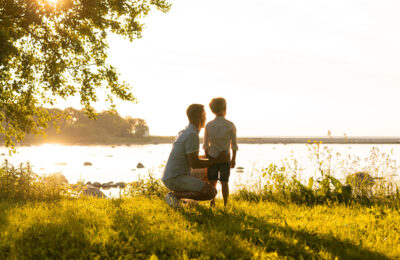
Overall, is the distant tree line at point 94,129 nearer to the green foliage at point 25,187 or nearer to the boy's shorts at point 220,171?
the green foliage at point 25,187

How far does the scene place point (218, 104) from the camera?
22.1 ft

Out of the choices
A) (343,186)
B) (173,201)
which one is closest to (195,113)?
(173,201)

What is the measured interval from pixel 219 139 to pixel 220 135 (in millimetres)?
90

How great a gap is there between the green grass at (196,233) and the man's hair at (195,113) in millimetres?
1795

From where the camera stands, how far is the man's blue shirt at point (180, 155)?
582 cm

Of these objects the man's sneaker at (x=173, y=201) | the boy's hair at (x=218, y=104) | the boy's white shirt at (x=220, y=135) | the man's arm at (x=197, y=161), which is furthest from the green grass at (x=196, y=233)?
the boy's hair at (x=218, y=104)

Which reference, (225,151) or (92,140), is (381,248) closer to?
(225,151)

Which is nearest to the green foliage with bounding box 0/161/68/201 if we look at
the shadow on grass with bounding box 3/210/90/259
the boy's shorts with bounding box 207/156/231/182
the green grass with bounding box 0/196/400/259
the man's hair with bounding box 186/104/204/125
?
the green grass with bounding box 0/196/400/259

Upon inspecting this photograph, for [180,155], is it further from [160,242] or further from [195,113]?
[160,242]

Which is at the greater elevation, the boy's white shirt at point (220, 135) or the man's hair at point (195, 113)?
the man's hair at point (195, 113)

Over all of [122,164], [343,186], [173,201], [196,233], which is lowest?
[122,164]

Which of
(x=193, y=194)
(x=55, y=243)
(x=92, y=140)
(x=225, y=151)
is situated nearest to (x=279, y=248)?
(x=193, y=194)

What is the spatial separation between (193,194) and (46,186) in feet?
16.2

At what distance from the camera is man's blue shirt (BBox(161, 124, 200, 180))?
5824 millimetres
